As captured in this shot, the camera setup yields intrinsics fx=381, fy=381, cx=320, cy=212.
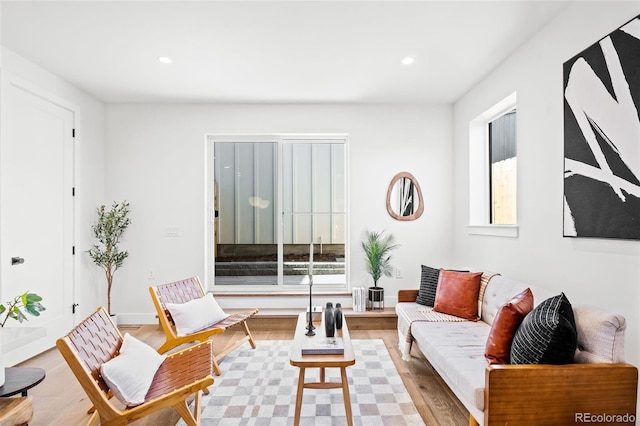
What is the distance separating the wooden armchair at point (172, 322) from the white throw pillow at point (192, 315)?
0.05 m

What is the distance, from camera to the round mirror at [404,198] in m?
4.75

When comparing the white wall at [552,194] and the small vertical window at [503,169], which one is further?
the small vertical window at [503,169]

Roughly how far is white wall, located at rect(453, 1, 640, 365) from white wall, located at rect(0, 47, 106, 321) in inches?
169

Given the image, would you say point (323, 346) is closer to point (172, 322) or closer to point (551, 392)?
point (551, 392)

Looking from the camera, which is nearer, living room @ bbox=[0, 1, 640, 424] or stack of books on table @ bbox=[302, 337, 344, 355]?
stack of books on table @ bbox=[302, 337, 344, 355]

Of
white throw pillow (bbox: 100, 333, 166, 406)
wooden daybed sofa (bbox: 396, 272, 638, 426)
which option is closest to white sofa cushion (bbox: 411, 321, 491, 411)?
wooden daybed sofa (bbox: 396, 272, 638, 426)

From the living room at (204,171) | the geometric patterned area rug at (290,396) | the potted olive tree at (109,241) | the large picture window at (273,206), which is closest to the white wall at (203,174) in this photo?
the living room at (204,171)

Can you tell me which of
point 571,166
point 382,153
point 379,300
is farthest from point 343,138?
point 571,166

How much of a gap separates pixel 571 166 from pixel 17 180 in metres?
4.33

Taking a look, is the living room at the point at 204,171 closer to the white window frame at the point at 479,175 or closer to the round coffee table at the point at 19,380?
the white window frame at the point at 479,175

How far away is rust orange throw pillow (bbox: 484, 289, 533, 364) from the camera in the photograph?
6.95 feet

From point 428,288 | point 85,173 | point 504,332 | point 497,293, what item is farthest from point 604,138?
point 85,173

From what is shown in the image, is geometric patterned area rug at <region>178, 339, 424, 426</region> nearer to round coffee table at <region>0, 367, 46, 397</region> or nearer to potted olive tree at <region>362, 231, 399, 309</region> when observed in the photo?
round coffee table at <region>0, 367, 46, 397</region>

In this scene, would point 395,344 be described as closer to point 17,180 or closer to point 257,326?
point 257,326
